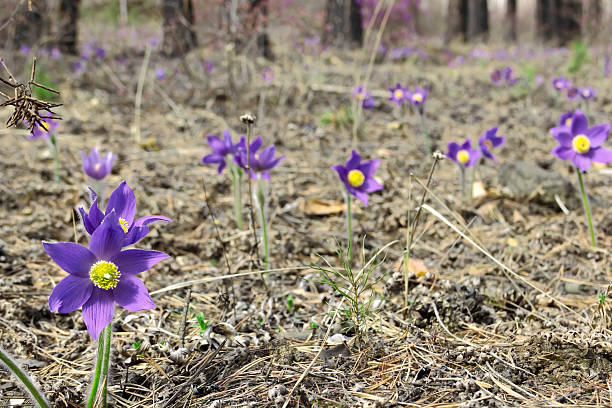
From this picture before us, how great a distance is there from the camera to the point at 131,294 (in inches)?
48.1

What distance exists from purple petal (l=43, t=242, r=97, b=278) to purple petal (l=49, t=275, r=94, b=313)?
0.6 inches

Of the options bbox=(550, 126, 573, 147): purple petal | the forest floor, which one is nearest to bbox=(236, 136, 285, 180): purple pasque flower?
the forest floor

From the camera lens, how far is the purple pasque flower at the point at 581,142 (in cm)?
229

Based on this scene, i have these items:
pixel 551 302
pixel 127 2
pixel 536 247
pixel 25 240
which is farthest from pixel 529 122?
pixel 127 2

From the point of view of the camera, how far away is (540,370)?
149 centimetres

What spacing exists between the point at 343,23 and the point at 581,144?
7.11 meters

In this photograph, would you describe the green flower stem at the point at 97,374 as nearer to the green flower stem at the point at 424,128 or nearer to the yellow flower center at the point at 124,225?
the yellow flower center at the point at 124,225

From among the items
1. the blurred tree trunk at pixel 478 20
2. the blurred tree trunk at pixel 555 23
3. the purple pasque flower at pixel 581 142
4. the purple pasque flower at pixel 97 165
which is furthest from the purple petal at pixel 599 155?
the blurred tree trunk at pixel 555 23

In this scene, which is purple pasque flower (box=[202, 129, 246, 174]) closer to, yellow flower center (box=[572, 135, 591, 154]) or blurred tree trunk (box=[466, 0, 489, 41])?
yellow flower center (box=[572, 135, 591, 154])

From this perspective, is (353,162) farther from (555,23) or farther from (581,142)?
(555,23)

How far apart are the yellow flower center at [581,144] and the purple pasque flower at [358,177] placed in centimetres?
90

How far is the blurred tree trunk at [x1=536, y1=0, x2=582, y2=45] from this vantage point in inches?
582

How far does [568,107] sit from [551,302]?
4.36 m

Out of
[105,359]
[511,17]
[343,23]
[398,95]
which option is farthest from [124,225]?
[511,17]
